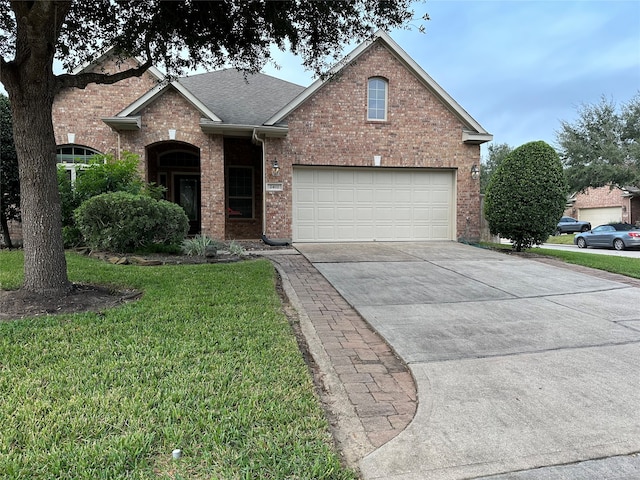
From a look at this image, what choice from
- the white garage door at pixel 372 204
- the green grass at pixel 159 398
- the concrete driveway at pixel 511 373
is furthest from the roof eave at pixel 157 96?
the green grass at pixel 159 398

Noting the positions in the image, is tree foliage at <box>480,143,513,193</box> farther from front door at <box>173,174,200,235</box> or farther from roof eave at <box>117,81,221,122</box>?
roof eave at <box>117,81,221,122</box>

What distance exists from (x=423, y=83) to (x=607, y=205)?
3022 centimetres

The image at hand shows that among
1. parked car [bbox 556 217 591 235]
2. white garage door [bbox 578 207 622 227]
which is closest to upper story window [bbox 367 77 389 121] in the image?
parked car [bbox 556 217 591 235]

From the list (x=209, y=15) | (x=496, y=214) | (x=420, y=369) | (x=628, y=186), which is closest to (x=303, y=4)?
(x=209, y=15)

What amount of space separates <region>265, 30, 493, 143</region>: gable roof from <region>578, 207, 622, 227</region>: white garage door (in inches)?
1069

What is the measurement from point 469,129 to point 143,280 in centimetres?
1120

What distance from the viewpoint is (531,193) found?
11039mm

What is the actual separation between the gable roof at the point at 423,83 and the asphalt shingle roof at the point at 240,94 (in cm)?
119

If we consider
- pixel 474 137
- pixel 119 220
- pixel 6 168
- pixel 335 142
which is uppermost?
pixel 474 137

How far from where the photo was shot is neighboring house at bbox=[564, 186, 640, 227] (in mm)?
31766

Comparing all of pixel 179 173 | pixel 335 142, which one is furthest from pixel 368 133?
pixel 179 173

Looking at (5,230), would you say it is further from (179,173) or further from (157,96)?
(179,173)

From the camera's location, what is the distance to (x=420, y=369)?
11.7 feet

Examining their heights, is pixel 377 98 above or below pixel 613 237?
above
